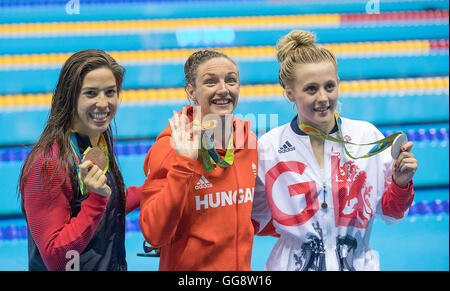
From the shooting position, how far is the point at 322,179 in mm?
1595

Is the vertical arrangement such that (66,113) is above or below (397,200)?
above

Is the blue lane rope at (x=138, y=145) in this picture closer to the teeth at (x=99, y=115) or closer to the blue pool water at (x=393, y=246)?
the blue pool water at (x=393, y=246)

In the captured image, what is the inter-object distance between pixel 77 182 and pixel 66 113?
0.20 m

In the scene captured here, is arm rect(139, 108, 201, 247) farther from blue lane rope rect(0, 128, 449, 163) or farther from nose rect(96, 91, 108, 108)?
blue lane rope rect(0, 128, 449, 163)

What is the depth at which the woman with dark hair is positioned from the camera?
4.64 feet

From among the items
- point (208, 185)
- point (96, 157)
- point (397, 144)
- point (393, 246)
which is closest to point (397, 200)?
point (397, 144)

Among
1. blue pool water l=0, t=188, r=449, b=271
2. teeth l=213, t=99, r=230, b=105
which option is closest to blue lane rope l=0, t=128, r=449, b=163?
blue pool water l=0, t=188, r=449, b=271

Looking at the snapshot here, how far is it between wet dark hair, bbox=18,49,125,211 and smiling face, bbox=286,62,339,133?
1.82 ft

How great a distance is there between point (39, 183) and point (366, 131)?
981 mm

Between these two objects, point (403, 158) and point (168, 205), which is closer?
point (168, 205)

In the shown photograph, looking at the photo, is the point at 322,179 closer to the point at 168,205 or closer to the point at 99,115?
the point at 168,205

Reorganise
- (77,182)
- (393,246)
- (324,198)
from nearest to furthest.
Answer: (77,182)
(324,198)
(393,246)
